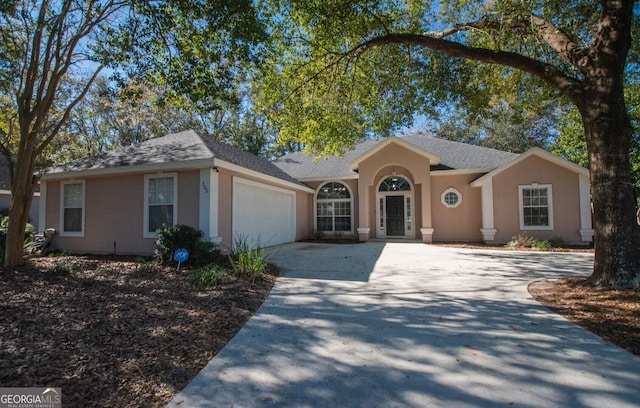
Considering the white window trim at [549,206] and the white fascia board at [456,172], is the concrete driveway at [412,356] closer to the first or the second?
the white window trim at [549,206]

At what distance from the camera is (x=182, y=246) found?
303 inches

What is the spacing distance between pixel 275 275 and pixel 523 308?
457cm

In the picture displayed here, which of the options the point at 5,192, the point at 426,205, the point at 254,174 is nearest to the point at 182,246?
the point at 254,174

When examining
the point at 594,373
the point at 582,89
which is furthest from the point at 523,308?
the point at 582,89

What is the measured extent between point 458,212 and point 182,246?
36.5ft

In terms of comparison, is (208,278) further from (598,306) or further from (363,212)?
(363,212)

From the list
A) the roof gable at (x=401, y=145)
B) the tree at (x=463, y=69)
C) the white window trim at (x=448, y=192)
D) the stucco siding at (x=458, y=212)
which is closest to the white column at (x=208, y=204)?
the tree at (x=463, y=69)

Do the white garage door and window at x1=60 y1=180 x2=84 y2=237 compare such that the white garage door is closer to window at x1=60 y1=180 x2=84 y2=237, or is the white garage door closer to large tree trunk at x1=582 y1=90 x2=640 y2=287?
window at x1=60 y1=180 x2=84 y2=237

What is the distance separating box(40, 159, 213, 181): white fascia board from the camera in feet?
27.6

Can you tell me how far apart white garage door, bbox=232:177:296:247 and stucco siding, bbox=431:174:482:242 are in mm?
6259

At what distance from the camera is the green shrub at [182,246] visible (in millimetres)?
7641

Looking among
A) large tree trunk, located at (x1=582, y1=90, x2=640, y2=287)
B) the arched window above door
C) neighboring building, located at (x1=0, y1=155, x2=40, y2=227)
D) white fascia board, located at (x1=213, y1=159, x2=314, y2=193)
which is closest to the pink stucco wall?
white fascia board, located at (x1=213, y1=159, x2=314, y2=193)

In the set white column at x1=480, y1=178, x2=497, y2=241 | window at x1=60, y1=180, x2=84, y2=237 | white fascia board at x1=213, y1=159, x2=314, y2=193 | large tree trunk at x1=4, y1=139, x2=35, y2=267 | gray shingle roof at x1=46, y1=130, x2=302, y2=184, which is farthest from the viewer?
white column at x1=480, y1=178, x2=497, y2=241

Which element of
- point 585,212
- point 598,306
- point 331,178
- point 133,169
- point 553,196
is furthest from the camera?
point 331,178
